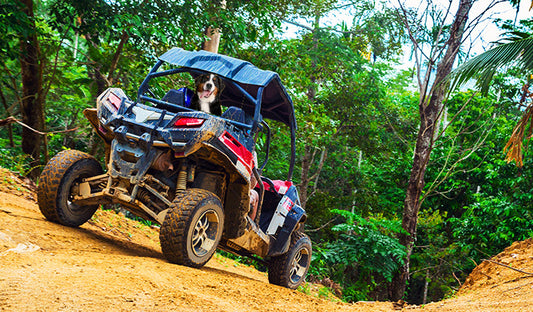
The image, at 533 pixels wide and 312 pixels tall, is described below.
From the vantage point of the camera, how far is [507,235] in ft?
46.1

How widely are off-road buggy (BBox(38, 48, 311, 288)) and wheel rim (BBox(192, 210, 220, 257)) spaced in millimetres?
10

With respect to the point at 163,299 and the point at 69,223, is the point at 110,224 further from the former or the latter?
the point at 163,299

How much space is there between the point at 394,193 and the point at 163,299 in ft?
64.8

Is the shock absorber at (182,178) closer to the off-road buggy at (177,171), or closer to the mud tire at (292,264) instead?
the off-road buggy at (177,171)

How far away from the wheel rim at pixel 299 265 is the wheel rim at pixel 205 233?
2337 mm

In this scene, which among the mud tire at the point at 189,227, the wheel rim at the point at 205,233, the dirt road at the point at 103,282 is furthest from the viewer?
the wheel rim at the point at 205,233

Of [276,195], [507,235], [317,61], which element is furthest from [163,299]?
[317,61]

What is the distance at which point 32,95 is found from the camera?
33.6ft

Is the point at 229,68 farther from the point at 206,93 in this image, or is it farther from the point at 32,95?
the point at 32,95

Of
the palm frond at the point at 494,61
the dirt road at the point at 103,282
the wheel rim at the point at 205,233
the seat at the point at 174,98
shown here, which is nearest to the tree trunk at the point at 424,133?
the palm frond at the point at 494,61

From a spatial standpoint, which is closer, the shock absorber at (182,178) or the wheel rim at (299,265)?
the shock absorber at (182,178)

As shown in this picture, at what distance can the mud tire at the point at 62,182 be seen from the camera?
18.5ft

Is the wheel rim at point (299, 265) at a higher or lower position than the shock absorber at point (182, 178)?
lower

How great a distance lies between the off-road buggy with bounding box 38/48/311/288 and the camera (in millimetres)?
5078
